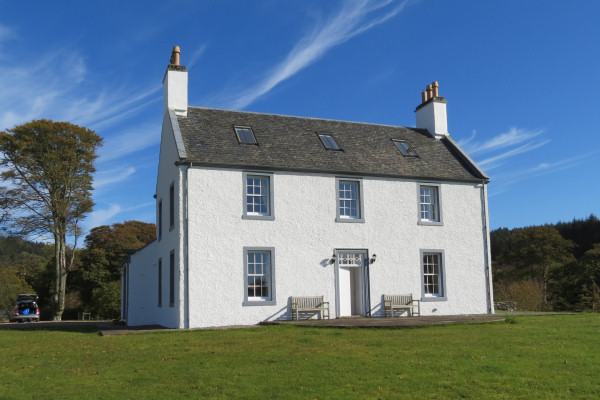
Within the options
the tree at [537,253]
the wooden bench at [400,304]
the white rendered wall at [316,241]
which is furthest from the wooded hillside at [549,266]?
the wooden bench at [400,304]

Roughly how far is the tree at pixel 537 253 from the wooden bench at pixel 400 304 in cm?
3140

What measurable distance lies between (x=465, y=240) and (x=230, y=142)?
10.3 m

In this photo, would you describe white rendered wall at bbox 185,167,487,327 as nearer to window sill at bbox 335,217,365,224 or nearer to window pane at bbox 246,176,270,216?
window sill at bbox 335,217,365,224

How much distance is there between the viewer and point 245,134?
74.2ft

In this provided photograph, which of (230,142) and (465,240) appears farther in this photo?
(465,240)

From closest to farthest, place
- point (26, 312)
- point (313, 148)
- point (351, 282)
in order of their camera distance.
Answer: point (351, 282) → point (313, 148) → point (26, 312)

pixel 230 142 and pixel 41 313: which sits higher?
pixel 230 142

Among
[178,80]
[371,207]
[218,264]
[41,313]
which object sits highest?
[178,80]

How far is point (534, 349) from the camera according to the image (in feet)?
37.7

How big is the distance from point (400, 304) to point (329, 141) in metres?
7.15

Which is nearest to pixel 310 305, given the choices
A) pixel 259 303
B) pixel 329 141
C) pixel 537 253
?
pixel 259 303

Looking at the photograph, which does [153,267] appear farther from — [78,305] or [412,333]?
[78,305]

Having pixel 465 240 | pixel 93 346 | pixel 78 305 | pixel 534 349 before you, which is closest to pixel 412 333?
pixel 534 349

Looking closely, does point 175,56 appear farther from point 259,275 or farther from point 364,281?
point 364,281
